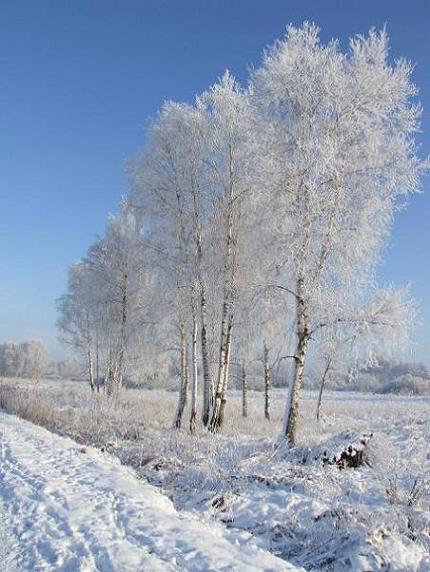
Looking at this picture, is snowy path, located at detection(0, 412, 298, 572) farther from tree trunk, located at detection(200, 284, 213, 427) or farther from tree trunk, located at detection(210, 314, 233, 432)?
tree trunk, located at detection(200, 284, 213, 427)

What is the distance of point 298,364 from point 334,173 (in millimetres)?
4245

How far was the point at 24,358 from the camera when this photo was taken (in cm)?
9269

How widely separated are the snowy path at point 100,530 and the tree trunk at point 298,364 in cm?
504

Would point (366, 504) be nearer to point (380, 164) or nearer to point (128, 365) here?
point (380, 164)

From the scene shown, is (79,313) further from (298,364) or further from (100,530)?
(100,530)

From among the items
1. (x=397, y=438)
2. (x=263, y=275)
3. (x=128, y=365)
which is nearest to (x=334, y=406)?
(x=128, y=365)

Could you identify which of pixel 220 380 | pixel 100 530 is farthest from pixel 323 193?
pixel 100 530

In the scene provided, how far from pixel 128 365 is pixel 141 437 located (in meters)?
12.3

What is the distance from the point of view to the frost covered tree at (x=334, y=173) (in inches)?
464

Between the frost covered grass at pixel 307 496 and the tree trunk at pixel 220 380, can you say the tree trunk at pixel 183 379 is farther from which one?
the frost covered grass at pixel 307 496

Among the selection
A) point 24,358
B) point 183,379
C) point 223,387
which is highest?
point 24,358

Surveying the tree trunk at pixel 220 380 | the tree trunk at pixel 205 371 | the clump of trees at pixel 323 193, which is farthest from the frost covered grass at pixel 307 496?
the tree trunk at pixel 205 371

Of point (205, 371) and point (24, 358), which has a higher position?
point (24, 358)

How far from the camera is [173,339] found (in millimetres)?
20984
